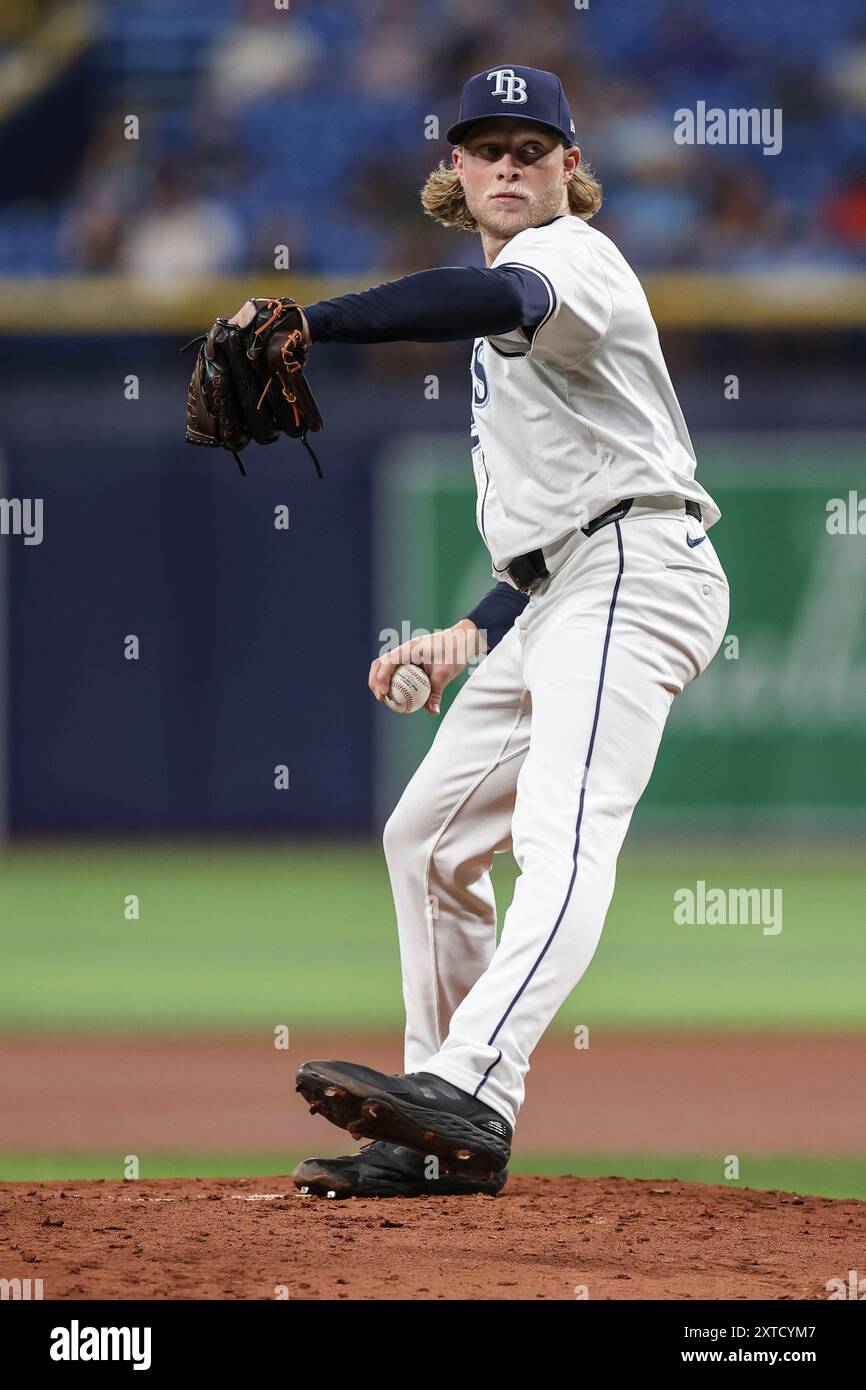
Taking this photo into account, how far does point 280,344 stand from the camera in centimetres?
275

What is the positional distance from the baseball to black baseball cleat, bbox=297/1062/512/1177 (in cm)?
78

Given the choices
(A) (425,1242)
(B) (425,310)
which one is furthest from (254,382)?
(A) (425,1242)

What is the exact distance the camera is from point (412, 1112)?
2.81 m

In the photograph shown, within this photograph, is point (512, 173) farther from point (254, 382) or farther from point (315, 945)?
point (315, 945)

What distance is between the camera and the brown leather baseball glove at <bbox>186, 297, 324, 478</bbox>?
2764mm

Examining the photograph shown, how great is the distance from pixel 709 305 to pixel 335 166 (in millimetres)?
3331

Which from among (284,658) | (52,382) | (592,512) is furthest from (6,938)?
(592,512)

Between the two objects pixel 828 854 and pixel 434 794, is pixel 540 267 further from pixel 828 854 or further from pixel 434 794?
pixel 828 854

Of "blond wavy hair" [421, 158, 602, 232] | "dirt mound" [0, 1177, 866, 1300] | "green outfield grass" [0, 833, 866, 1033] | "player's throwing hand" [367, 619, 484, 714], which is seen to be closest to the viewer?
"dirt mound" [0, 1177, 866, 1300]

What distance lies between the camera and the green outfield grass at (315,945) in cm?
659

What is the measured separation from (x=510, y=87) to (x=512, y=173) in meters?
0.14

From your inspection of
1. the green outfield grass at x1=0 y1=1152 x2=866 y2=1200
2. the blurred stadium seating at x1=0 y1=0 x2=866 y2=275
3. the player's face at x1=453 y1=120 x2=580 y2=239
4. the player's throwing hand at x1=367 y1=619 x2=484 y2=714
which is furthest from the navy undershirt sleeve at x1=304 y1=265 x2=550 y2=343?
the blurred stadium seating at x1=0 y1=0 x2=866 y2=275

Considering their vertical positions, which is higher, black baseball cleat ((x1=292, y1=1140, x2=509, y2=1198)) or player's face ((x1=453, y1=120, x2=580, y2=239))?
player's face ((x1=453, y1=120, x2=580, y2=239))

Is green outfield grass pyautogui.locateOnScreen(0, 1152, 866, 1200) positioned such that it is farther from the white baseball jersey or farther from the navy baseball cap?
the navy baseball cap
